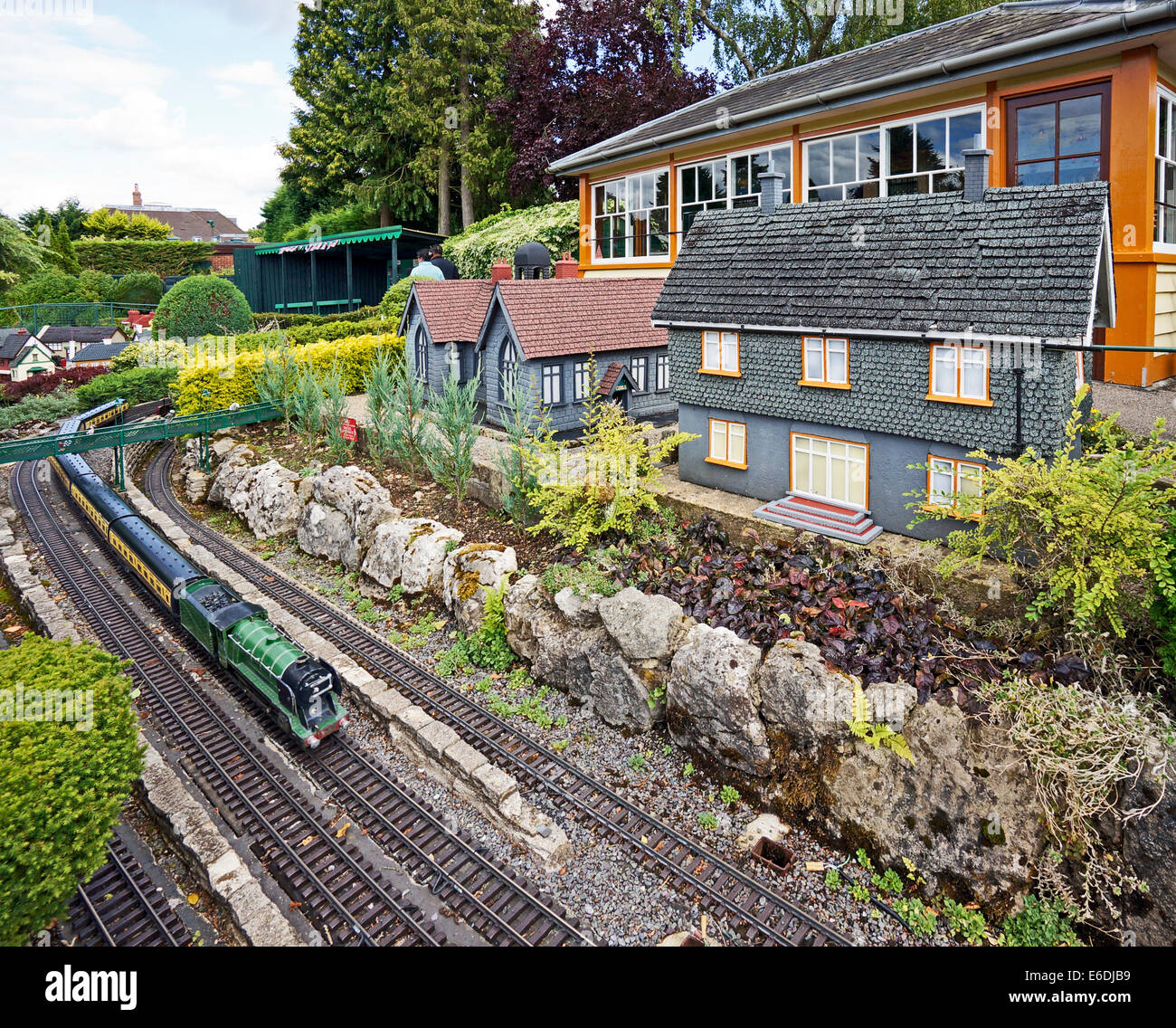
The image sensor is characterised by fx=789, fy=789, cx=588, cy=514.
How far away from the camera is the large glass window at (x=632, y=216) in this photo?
2702cm

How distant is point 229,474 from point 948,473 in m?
18.7

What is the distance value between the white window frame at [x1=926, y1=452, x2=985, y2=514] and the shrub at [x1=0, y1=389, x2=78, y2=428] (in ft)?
98.9

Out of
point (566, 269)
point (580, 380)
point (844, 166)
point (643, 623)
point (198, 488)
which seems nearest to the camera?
point (643, 623)

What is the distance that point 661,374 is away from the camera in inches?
925

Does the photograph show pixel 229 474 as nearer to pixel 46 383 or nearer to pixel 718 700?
pixel 718 700

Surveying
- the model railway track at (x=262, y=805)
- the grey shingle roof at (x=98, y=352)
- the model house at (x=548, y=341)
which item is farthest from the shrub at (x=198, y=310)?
the model railway track at (x=262, y=805)

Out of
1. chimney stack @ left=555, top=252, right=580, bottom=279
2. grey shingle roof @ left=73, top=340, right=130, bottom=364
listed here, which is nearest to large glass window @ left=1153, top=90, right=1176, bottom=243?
chimney stack @ left=555, top=252, right=580, bottom=279

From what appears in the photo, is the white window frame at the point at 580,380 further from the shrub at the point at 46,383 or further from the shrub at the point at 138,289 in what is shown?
the shrub at the point at 138,289

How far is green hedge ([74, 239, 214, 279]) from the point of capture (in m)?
55.0

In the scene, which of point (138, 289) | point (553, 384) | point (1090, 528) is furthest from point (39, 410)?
point (1090, 528)

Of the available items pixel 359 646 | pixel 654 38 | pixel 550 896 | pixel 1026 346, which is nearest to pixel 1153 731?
pixel 1026 346

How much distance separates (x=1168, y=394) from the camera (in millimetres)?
16594

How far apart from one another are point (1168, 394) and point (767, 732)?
1251cm
